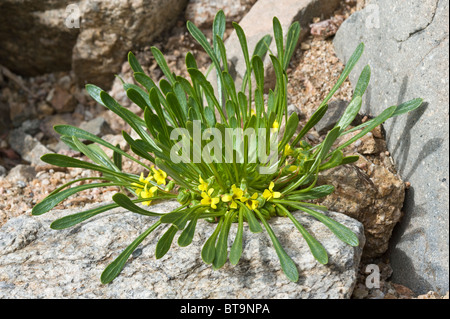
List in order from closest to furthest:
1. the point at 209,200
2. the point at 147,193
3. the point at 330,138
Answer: the point at 330,138 → the point at 209,200 → the point at 147,193

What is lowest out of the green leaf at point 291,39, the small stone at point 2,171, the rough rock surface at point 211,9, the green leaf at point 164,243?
the small stone at point 2,171

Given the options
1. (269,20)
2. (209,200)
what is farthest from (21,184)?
(269,20)

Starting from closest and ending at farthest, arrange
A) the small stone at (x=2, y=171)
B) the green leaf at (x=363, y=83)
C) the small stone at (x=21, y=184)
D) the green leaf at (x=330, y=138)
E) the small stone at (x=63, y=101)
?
the green leaf at (x=330, y=138)
the green leaf at (x=363, y=83)
the small stone at (x=21, y=184)
the small stone at (x=2, y=171)
the small stone at (x=63, y=101)

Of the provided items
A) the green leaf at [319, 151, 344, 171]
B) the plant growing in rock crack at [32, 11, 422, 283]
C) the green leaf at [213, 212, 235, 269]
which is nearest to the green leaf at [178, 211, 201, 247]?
the plant growing in rock crack at [32, 11, 422, 283]

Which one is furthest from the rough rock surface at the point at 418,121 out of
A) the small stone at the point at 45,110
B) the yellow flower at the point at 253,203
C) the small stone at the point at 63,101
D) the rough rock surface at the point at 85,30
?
the small stone at the point at 45,110

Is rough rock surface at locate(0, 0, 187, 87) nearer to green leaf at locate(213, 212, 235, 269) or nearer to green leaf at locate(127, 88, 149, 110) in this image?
green leaf at locate(127, 88, 149, 110)

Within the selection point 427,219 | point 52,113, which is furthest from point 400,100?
point 52,113

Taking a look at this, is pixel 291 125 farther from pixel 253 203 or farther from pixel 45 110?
pixel 45 110

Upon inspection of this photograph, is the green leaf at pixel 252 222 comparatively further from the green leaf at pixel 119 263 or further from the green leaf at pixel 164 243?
the green leaf at pixel 119 263
